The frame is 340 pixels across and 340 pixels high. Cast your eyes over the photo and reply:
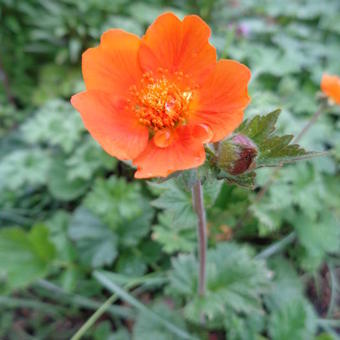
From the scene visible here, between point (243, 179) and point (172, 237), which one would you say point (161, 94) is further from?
point (172, 237)

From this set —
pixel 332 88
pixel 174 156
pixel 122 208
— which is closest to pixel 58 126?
pixel 122 208

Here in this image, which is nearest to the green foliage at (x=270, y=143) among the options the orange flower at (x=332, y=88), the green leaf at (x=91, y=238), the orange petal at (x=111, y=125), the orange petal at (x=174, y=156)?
the orange petal at (x=174, y=156)

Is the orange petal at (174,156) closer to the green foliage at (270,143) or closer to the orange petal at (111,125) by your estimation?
the orange petal at (111,125)

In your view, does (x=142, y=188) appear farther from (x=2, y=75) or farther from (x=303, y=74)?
(x=2, y=75)

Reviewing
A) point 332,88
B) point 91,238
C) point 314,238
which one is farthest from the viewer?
point 91,238

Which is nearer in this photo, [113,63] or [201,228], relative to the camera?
[113,63]

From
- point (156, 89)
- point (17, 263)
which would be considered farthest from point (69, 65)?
point (156, 89)

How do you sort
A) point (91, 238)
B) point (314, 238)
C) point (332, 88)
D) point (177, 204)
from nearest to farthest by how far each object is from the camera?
point (177, 204) < point (332, 88) < point (314, 238) < point (91, 238)
